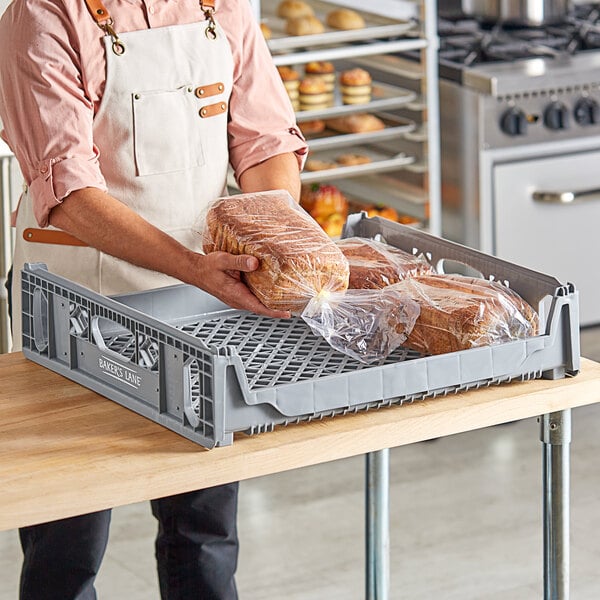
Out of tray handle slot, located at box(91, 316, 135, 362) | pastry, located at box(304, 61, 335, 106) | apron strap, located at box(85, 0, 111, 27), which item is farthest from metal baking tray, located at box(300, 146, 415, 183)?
tray handle slot, located at box(91, 316, 135, 362)

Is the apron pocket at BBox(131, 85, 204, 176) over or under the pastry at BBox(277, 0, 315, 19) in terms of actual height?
under

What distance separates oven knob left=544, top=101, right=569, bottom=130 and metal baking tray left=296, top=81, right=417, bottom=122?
402mm

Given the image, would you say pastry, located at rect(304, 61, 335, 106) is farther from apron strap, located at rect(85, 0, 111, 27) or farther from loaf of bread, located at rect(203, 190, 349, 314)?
loaf of bread, located at rect(203, 190, 349, 314)

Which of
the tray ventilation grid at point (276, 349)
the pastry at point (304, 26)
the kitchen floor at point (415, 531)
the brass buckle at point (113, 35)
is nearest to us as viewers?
the tray ventilation grid at point (276, 349)

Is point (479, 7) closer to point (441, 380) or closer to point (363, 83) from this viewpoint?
point (363, 83)

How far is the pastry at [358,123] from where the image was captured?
3955mm

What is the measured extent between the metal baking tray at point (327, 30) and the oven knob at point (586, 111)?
0.57 metres

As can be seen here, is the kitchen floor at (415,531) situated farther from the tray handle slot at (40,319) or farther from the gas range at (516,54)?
the tray handle slot at (40,319)

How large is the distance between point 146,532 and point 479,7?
89.9 inches

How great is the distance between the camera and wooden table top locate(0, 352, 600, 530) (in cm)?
161

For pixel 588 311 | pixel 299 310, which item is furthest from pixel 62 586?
pixel 588 311

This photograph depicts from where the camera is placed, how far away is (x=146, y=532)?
3.43m

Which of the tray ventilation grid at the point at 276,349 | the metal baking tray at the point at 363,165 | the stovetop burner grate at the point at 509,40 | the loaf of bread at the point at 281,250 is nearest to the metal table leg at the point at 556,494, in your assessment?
the tray ventilation grid at the point at 276,349

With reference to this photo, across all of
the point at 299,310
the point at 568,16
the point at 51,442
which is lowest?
the point at 51,442
